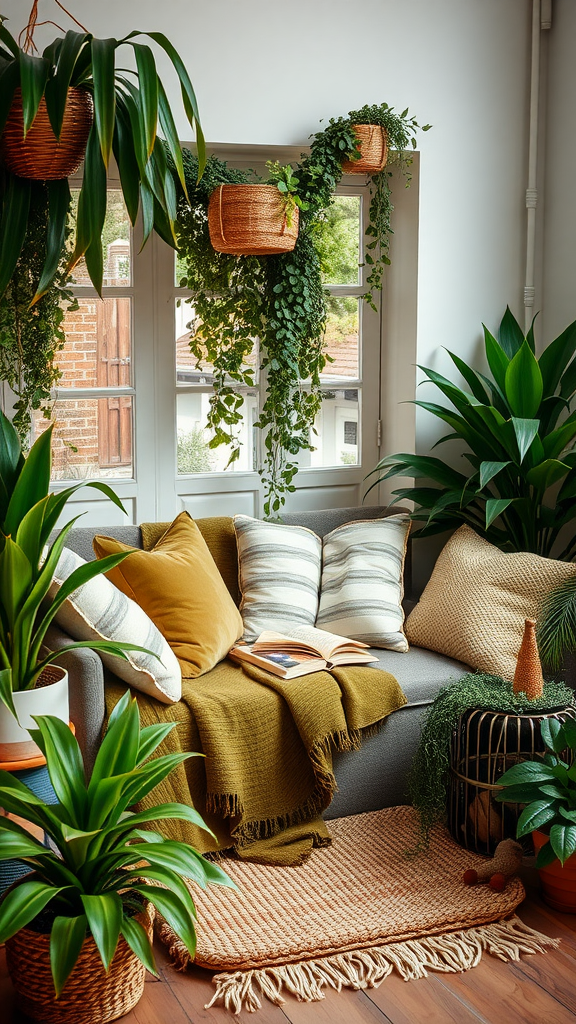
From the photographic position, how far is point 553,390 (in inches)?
141

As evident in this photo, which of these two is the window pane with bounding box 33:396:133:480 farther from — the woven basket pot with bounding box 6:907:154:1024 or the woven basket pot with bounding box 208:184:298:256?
the woven basket pot with bounding box 6:907:154:1024

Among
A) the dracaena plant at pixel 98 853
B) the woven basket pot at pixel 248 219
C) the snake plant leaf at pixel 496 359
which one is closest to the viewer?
the dracaena plant at pixel 98 853

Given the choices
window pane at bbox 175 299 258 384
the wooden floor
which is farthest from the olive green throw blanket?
window pane at bbox 175 299 258 384

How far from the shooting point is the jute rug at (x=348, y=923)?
228 centimetres

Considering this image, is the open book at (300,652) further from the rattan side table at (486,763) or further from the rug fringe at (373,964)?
the rug fringe at (373,964)

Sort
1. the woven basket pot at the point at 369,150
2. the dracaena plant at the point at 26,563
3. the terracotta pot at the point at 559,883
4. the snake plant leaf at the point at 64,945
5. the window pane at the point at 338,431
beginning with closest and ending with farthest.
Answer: the snake plant leaf at the point at 64,945 → the dracaena plant at the point at 26,563 → the terracotta pot at the point at 559,883 → the woven basket pot at the point at 369,150 → the window pane at the point at 338,431

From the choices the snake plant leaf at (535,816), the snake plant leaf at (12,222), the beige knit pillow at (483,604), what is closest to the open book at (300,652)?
the beige knit pillow at (483,604)

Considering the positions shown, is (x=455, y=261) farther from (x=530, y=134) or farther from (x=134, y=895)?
(x=134, y=895)

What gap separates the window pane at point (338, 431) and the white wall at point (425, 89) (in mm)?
295

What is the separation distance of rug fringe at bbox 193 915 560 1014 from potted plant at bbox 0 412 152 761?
0.62m

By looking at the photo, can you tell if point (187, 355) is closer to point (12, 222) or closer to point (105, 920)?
point (12, 222)

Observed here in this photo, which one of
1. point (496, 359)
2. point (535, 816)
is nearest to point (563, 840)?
point (535, 816)

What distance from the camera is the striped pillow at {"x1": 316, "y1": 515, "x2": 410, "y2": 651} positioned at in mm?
3281

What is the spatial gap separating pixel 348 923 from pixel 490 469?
1.47 m
